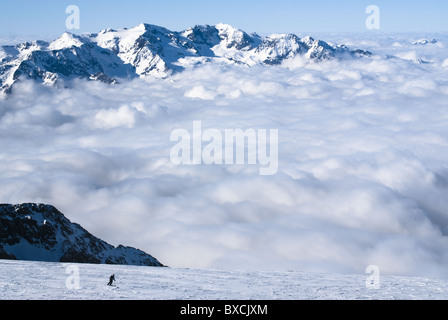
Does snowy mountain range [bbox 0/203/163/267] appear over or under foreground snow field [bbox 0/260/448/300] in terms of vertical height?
over

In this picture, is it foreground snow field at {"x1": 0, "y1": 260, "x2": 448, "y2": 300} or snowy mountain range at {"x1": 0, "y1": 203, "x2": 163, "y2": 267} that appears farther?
snowy mountain range at {"x1": 0, "y1": 203, "x2": 163, "y2": 267}

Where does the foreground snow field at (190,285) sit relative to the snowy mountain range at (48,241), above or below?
below

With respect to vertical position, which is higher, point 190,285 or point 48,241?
point 48,241

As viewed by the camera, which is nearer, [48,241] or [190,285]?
[190,285]

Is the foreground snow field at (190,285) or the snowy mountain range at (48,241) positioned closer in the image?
the foreground snow field at (190,285)
